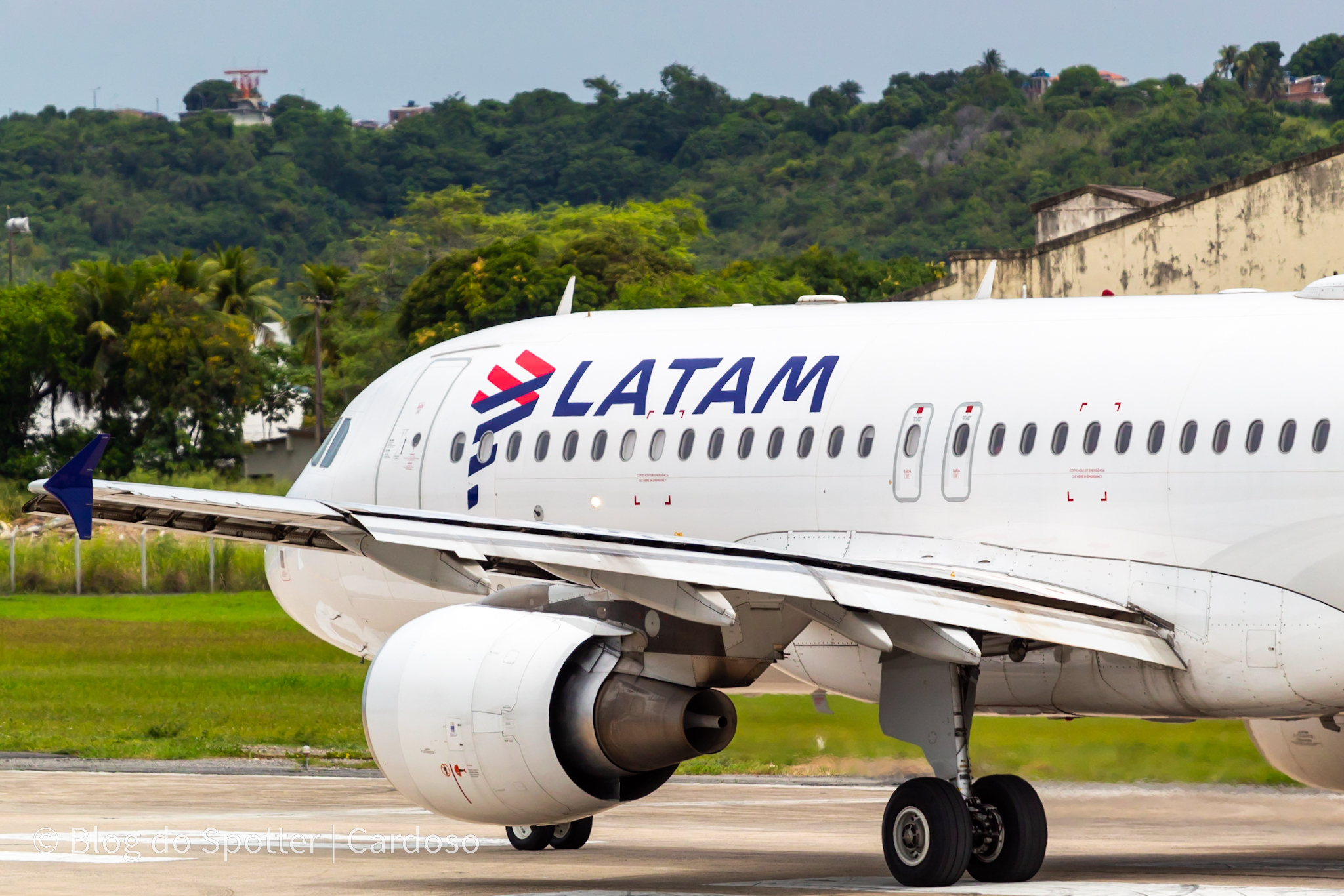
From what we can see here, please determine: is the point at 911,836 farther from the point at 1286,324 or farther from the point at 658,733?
the point at 1286,324

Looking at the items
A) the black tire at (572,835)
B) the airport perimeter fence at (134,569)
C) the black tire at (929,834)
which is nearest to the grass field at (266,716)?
the airport perimeter fence at (134,569)

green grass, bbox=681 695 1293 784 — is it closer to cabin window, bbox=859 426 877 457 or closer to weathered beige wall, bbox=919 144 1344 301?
cabin window, bbox=859 426 877 457

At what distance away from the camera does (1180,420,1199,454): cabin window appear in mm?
14812

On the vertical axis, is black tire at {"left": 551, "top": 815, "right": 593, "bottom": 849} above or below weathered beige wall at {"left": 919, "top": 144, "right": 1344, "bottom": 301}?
below

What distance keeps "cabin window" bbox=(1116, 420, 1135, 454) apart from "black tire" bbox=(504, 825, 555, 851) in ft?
Result: 22.2

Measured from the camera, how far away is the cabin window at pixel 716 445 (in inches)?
682

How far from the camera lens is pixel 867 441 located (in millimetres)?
16438

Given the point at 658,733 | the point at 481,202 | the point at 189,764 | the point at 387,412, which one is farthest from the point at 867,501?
the point at 481,202

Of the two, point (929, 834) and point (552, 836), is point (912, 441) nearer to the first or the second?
point (929, 834)

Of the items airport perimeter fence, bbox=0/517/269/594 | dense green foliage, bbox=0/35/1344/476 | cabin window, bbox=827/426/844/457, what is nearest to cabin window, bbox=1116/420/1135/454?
cabin window, bbox=827/426/844/457

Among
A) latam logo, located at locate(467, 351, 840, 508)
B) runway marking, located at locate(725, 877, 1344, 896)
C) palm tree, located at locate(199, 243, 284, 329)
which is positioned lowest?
runway marking, located at locate(725, 877, 1344, 896)

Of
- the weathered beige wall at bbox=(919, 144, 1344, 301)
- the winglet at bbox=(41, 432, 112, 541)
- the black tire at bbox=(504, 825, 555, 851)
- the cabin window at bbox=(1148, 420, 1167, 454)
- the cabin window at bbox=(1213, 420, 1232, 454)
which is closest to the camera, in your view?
Answer: the winglet at bbox=(41, 432, 112, 541)

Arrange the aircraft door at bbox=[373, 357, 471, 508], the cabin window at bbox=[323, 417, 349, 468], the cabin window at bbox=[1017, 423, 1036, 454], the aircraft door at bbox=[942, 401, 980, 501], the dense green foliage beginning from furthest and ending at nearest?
the dense green foliage → the cabin window at bbox=[323, 417, 349, 468] → the aircraft door at bbox=[373, 357, 471, 508] → the aircraft door at bbox=[942, 401, 980, 501] → the cabin window at bbox=[1017, 423, 1036, 454]

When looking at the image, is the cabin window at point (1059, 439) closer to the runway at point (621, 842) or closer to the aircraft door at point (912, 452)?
the aircraft door at point (912, 452)
